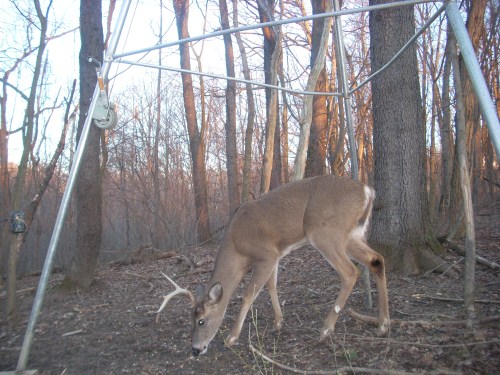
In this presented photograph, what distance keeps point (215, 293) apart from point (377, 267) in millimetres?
1776

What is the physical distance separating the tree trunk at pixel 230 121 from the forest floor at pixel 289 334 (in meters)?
9.08

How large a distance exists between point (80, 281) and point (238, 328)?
4321 mm

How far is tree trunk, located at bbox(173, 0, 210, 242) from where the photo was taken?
54.1ft

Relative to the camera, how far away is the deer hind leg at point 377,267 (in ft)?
15.5

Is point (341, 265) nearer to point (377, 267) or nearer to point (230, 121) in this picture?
point (377, 267)

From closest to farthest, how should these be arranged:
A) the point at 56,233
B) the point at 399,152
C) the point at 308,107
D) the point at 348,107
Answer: the point at 56,233
the point at 348,107
the point at 399,152
the point at 308,107

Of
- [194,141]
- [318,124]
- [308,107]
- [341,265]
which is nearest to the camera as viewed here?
[341,265]

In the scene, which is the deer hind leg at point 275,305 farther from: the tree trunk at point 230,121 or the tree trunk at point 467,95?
the tree trunk at point 230,121

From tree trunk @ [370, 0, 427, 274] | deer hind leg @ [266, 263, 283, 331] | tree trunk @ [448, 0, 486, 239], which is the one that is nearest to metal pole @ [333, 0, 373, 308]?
deer hind leg @ [266, 263, 283, 331]

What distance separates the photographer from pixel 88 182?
844cm

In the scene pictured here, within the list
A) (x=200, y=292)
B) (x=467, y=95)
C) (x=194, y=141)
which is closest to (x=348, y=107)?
(x=200, y=292)

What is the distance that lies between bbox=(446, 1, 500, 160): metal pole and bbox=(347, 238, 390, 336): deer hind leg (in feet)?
7.89

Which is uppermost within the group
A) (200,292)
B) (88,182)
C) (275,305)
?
(88,182)

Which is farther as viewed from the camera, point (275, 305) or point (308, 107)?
point (308, 107)
